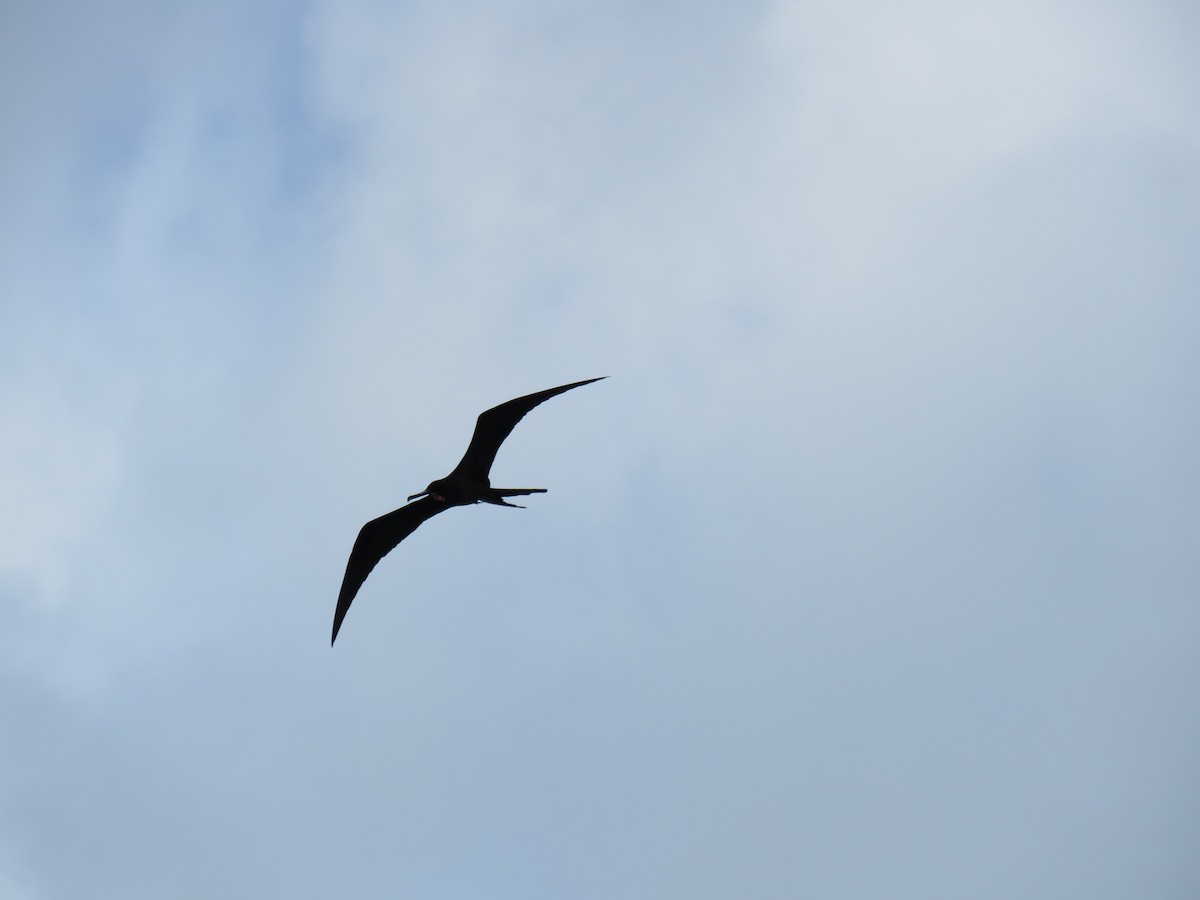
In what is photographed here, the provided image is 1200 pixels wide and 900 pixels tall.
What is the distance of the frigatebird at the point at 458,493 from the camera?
64.3 ft

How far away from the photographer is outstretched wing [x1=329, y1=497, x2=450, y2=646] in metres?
21.5

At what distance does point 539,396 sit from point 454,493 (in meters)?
3.36

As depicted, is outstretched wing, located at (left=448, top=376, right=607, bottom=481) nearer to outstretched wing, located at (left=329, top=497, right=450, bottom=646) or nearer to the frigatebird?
the frigatebird

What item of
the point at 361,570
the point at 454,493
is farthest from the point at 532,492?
the point at 361,570

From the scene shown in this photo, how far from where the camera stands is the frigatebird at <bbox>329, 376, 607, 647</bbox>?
64.3 ft

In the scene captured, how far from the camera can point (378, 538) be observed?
21.9m

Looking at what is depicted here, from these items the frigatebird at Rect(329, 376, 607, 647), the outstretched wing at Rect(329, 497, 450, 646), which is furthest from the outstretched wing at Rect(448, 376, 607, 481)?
the outstretched wing at Rect(329, 497, 450, 646)

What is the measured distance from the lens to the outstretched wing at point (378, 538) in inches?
848

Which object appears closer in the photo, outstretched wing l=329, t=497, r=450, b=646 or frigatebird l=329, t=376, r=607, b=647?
frigatebird l=329, t=376, r=607, b=647

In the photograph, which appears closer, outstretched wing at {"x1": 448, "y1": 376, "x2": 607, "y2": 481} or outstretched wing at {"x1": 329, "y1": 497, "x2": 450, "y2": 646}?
outstretched wing at {"x1": 448, "y1": 376, "x2": 607, "y2": 481}

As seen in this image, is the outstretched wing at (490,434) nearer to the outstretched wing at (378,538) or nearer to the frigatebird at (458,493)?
the frigatebird at (458,493)

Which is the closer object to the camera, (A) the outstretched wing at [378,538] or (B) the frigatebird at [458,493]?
(B) the frigatebird at [458,493]

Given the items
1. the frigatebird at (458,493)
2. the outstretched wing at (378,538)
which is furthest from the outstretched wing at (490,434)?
the outstretched wing at (378,538)

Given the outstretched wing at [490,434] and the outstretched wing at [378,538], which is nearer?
the outstretched wing at [490,434]
